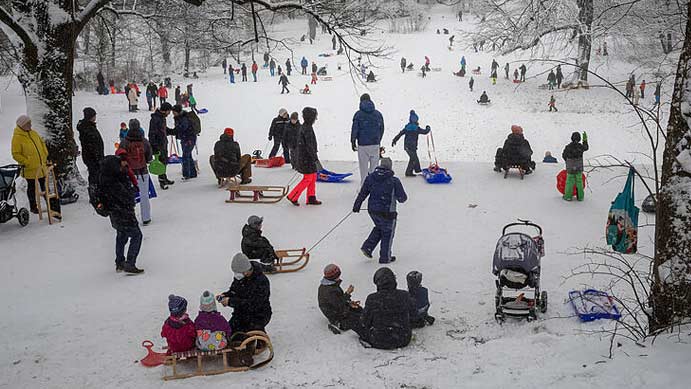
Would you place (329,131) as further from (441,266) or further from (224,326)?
(224,326)

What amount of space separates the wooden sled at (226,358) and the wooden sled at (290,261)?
2.56 metres

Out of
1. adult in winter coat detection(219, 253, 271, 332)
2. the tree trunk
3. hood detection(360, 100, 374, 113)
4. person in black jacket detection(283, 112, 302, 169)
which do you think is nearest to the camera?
the tree trunk

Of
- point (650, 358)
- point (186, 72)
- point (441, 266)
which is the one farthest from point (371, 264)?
point (186, 72)

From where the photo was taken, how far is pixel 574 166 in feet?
38.7

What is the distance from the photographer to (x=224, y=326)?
19.8ft

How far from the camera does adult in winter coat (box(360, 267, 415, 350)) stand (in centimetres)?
627

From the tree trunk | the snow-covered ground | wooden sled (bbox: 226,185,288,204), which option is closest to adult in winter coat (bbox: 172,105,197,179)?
the snow-covered ground

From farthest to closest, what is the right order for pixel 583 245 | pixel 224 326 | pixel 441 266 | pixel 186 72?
pixel 186 72, pixel 583 245, pixel 441 266, pixel 224 326

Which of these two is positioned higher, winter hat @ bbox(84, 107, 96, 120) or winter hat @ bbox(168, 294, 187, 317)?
winter hat @ bbox(84, 107, 96, 120)

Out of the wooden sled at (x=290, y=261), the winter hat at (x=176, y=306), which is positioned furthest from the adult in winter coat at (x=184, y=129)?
the winter hat at (x=176, y=306)

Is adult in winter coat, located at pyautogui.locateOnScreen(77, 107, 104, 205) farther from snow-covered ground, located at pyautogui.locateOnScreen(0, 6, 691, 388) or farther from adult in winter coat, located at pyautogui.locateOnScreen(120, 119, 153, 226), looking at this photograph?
adult in winter coat, located at pyautogui.locateOnScreen(120, 119, 153, 226)

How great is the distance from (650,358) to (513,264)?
214cm

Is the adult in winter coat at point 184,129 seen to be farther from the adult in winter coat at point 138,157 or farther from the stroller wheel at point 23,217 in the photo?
the stroller wheel at point 23,217

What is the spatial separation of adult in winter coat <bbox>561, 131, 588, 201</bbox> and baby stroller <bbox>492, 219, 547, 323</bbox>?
200 inches
